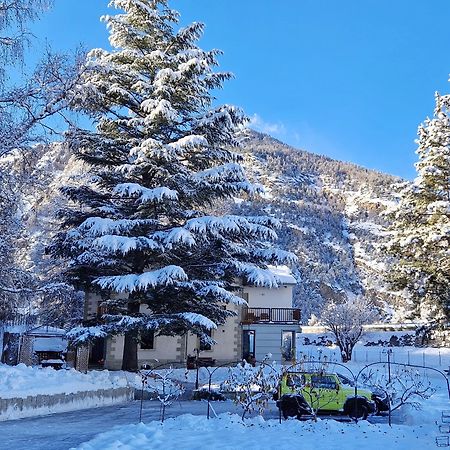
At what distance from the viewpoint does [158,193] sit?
→ 18750mm

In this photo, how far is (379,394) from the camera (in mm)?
15547

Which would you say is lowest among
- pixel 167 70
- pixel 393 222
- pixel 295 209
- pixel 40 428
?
pixel 40 428

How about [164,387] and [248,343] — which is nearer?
[164,387]

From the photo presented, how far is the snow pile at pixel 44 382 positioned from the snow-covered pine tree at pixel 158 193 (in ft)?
11.4

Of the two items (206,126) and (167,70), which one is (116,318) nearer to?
(206,126)

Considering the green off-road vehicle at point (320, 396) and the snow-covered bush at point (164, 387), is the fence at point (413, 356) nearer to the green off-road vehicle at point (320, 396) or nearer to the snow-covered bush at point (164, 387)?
the snow-covered bush at point (164, 387)

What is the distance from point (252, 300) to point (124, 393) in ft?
63.7

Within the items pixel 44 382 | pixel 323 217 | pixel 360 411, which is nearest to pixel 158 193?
pixel 44 382

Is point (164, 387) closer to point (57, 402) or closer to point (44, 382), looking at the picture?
point (57, 402)

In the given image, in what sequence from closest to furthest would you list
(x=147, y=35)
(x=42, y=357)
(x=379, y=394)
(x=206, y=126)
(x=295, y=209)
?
(x=379, y=394)
(x=206, y=126)
(x=147, y=35)
(x=42, y=357)
(x=295, y=209)

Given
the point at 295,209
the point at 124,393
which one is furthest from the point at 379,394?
the point at 295,209

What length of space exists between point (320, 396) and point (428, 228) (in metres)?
16.5

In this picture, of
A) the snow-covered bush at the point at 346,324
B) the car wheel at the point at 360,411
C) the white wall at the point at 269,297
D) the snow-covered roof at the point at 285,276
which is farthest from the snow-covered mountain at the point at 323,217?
the car wheel at the point at 360,411

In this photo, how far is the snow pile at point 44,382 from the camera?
11328 millimetres
